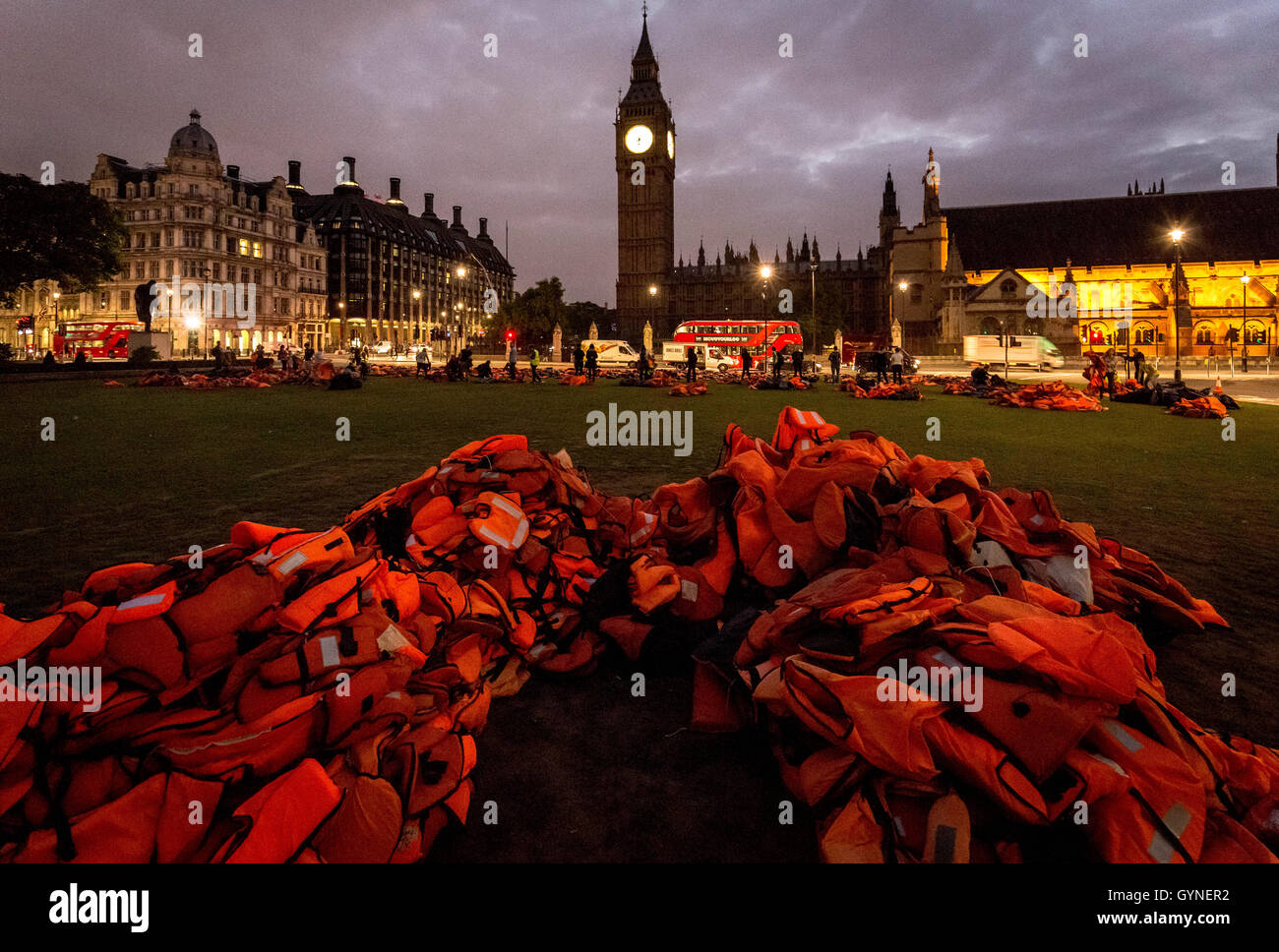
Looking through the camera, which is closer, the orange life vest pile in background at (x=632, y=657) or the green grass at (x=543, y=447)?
the orange life vest pile in background at (x=632, y=657)

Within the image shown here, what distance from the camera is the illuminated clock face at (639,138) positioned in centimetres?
10275

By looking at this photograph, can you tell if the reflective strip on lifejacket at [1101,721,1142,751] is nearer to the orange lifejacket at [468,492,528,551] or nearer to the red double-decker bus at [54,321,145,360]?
the orange lifejacket at [468,492,528,551]

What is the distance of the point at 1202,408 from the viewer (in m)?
15.2

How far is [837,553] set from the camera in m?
3.88

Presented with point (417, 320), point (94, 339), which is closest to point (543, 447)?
point (94, 339)

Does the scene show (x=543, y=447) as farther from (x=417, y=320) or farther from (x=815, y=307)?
(x=417, y=320)

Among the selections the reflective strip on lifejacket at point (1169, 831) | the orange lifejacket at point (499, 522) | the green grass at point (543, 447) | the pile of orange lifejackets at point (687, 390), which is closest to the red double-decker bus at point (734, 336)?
the pile of orange lifejackets at point (687, 390)

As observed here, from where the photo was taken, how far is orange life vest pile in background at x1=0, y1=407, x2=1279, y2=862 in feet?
6.57

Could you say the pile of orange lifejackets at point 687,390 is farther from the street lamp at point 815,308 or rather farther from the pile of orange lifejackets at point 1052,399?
the street lamp at point 815,308

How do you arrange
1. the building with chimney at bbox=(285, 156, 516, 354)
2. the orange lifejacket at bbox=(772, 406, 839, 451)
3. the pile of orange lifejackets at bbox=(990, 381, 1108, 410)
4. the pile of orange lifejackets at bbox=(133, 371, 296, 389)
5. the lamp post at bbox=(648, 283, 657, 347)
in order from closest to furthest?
1. the orange lifejacket at bbox=(772, 406, 839, 451)
2. the pile of orange lifejackets at bbox=(990, 381, 1108, 410)
3. the pile of orange lifejackets at bbox=(133, 371, 296, 389)
4. the building with chimney at bbox=(285, 156, 516, 354)
5. the lamp post at bbox=(648, 283, 657, 347)

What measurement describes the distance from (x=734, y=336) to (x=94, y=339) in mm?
57174

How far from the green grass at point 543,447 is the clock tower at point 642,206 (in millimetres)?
89983

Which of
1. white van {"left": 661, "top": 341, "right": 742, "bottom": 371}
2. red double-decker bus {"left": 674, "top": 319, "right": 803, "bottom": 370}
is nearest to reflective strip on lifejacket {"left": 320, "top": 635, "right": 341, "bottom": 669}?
white van {"left": 661, "top": 341, "right": 742, "bottom": 371}

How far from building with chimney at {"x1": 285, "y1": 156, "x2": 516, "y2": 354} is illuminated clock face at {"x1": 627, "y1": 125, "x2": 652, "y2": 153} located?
32689 mm
